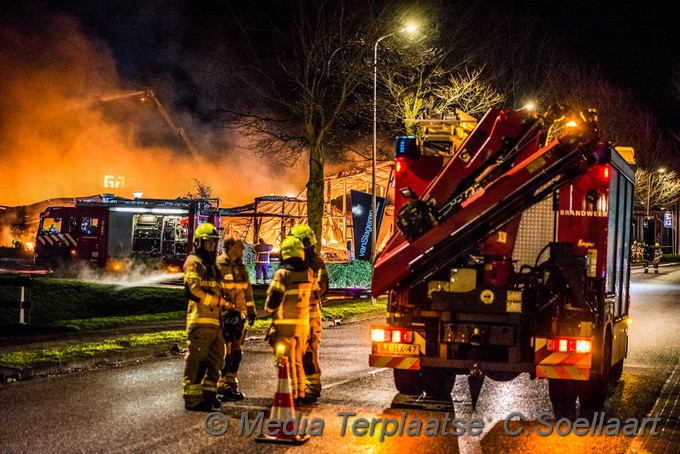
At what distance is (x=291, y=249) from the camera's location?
331 inches

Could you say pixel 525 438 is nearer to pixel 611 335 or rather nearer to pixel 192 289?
pixel 611 335

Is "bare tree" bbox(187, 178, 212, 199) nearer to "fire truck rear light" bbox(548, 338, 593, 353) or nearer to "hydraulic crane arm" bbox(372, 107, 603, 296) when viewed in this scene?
"hydraulic crane arm" bbox(372, 107, 603, 296)

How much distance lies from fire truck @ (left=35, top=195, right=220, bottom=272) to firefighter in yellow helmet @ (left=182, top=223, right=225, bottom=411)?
2003 cm

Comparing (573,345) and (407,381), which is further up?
(573,345)

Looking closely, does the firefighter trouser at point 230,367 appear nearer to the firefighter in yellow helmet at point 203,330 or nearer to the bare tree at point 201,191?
the firefighter in yellow helmet at point 203,330

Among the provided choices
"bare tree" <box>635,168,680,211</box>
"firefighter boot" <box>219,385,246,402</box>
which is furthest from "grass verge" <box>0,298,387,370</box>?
"bare tree" <box>635,168,680,211</box>

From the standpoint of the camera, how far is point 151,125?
5247 cm

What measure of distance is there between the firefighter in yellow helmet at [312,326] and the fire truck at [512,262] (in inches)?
23.8

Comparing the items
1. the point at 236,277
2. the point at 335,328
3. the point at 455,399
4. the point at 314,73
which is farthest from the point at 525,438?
the point at 314,73

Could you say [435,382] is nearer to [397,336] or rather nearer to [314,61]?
[397,336]

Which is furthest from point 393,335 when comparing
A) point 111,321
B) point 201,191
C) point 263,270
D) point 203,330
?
point 201,191

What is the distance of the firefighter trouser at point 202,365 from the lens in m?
8.22

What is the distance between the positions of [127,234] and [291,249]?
21.6m

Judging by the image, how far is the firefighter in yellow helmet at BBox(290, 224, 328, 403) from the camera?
8.78 metres
